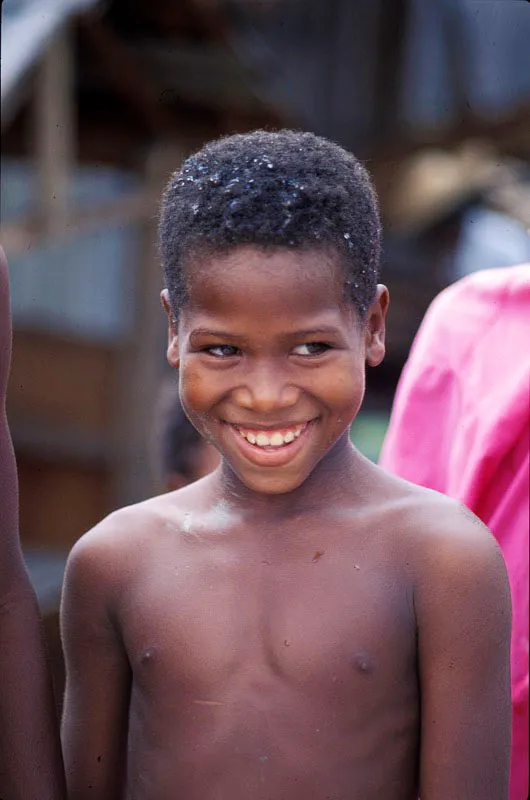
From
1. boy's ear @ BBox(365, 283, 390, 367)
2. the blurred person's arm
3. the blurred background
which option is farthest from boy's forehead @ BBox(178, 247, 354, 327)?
the blurred background

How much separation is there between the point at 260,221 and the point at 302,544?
0.45 metres

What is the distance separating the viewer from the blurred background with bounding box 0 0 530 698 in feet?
14.6

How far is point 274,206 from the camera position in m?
1.38

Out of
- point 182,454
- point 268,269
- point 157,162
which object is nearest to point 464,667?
point 268,269

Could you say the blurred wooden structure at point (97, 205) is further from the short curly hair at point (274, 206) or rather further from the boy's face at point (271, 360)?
the boy's face at point (271, 360)

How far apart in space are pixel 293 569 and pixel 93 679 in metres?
0.34

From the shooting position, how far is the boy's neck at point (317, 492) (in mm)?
1562

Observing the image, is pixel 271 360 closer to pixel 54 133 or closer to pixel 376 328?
pixel 376 328

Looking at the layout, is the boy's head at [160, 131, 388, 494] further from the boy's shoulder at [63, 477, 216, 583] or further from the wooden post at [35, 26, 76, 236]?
the wooden post at [35, 26, 76, 236]

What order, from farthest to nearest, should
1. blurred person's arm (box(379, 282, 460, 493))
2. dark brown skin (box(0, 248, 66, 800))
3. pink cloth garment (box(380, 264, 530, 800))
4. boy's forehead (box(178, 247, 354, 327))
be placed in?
blurred person's arm (box(379, 282, 460, 493))
pink cloth garment (box(380, 264, 530, 800))
dark brown skin (box(0, 248, 66, 800))
boy's forehead (box(178, 247, 354, 327))

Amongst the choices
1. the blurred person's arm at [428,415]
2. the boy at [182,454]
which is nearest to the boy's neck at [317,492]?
the blurred person's arm at [428,415]

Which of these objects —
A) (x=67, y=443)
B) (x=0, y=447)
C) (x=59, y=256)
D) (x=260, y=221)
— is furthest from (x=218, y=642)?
(x=59, y=256)

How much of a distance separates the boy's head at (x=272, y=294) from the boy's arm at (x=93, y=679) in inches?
10.8

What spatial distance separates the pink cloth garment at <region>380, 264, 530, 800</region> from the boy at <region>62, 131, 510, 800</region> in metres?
0.45
